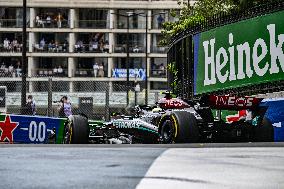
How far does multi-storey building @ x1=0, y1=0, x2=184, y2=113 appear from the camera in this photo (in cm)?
7256

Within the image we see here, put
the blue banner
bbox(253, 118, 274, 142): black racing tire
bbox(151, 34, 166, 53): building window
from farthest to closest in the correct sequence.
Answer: bbox(151, 34, 166, 53): building window → the blue banner → bbox(253, 118, 274, 142): black racing tire

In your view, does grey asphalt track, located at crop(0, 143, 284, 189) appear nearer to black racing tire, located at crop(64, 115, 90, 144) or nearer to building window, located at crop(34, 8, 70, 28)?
black racing tire, located at crop(64, 115, 90, 144)

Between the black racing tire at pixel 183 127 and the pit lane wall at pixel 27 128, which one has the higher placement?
the black racing tire at pixel 183 127

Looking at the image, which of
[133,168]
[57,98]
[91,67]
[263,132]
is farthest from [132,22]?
[133,168]

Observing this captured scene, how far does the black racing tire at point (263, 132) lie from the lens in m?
12.0

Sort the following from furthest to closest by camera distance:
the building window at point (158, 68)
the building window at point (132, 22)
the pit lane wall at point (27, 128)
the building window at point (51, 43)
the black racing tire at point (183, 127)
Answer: the building window at point (132, 22), the building window at point (158, 68), the building window at point (51, 43), the pit lane wall at point (27, 128), the black racing tire at point (183, 127)

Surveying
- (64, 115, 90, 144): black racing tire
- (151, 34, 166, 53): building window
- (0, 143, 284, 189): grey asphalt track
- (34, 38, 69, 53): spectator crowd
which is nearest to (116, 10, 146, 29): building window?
(151, 34, 166, 53): building window

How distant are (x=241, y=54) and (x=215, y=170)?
10.5 metres

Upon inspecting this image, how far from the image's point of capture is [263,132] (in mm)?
12023

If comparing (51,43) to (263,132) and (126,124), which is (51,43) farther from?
(263,132)

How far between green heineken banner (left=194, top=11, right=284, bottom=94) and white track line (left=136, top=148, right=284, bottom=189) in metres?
7.58

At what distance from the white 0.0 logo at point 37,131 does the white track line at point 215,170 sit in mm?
8490

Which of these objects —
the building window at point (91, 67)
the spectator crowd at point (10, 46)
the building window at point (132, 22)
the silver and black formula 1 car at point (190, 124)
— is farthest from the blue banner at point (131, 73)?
the silver and black formula 1 car at point (190, 124)

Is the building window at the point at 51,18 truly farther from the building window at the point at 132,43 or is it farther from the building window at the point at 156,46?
the building window at the point at 156,46
